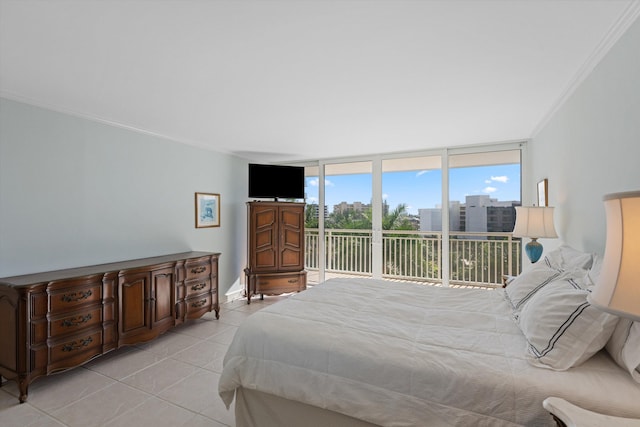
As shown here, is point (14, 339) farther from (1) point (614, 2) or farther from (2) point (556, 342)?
(1) point (614, 2)

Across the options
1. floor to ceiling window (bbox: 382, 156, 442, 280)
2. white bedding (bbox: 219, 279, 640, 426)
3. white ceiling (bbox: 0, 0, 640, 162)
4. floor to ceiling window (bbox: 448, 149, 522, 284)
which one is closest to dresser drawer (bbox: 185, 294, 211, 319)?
white bedding (bbox: 219, 279, 640, 426)

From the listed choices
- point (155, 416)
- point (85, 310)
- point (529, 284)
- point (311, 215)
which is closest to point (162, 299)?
point (85, 310)

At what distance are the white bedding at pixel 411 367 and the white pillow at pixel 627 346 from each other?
1.7 inches

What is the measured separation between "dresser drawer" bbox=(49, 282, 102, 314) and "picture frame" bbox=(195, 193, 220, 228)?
1774 millimetres

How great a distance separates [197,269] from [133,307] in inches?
34.7

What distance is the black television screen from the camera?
16.0 ft

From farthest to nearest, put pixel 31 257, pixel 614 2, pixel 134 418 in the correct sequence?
1. pixel 31 257
2. pixel 134 418
3. pixel 614 2

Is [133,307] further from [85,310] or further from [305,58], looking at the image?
[305,58]

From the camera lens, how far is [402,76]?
222cm

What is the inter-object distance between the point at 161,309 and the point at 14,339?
3.91ft

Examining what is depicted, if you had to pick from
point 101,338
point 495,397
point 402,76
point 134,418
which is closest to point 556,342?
point 495,397

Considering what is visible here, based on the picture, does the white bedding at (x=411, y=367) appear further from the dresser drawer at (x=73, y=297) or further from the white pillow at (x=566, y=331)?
the dresser drawer at (x=73, y=297)

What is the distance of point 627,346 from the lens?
1234 mm

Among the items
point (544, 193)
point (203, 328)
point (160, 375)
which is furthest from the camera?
point (203, 328)
